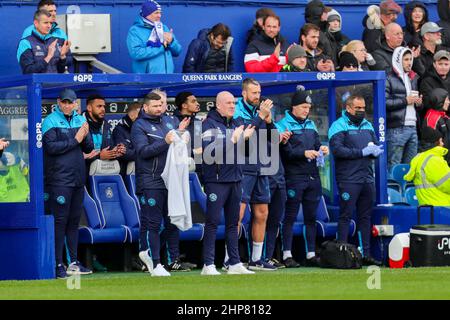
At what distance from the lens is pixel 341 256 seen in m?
18.7

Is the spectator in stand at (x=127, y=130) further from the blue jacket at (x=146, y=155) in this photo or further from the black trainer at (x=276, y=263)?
the black trainer at (x=276, y=263)

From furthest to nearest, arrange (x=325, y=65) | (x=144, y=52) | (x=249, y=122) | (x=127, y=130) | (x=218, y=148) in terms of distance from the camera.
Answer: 1. (x=325, y=65)
2. (x=144, y=52)
3. (x=127, y=130)
4. (x=249, y=122)
5. (x=218, y=148)

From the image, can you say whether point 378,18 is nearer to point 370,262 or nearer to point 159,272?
point 370,262

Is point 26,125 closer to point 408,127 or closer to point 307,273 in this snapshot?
point 307,273

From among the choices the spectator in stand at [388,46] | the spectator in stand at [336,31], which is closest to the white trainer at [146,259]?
the spectator in stand at [388,46]

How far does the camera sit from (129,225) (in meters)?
19.4

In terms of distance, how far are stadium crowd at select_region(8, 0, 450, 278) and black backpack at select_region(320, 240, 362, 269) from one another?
499 mm

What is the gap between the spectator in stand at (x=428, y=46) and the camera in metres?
22.6

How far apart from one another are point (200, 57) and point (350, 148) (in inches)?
111

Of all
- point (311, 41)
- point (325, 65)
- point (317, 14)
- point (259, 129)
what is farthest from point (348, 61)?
point (259, 129)

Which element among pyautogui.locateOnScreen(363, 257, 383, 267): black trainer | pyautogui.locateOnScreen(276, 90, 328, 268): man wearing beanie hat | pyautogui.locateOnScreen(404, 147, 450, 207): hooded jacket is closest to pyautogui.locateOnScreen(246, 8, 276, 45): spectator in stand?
pyautogui.locateOnScreen(276, 90, 328, 268): man wearing beanie hat

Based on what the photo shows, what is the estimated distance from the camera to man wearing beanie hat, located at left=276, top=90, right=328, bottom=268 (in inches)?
761

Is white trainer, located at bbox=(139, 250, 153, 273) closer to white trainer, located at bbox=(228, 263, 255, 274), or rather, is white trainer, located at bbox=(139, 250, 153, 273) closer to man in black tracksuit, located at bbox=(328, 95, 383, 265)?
white trainer, located at bbox=(228, 263, 255, 274)

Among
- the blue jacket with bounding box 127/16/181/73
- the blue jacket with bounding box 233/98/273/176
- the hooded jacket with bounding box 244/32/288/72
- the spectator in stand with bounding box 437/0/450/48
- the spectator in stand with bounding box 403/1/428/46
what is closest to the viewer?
the blue jacket with bounding box 233/98/273/176
